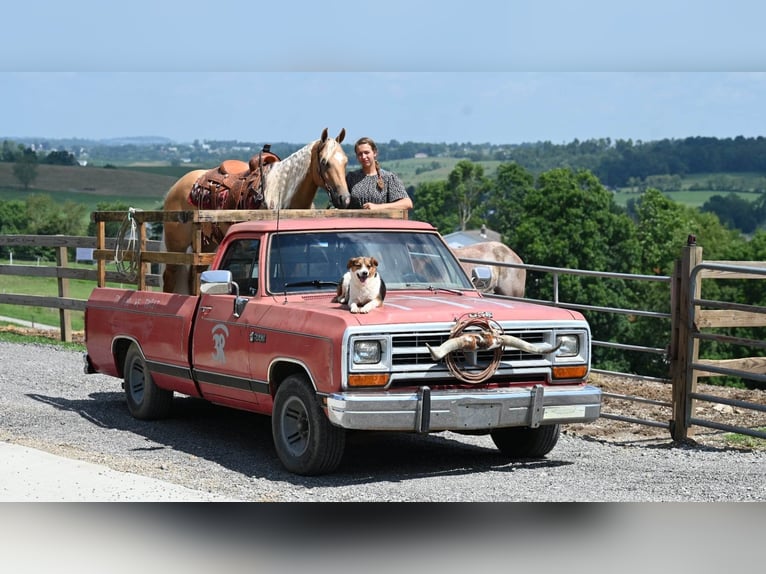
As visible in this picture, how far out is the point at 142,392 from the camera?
10.8 m

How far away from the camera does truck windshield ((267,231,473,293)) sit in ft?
29.5

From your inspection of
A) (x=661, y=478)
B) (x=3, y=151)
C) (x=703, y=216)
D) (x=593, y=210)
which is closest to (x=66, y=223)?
(x=3, y=151)

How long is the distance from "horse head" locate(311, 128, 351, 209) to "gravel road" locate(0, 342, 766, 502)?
225 cm

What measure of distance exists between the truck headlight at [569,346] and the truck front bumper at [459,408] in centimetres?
25

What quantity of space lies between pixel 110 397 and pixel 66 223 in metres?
78.3

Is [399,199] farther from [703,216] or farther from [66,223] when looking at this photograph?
[703,216]

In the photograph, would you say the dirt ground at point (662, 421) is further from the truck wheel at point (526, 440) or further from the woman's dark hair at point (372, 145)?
the woman's dark hair at point (372, 145)

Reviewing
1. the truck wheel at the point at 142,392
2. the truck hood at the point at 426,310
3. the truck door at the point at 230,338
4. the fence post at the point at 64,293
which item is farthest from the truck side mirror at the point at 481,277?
the fence post at the point at 64,293

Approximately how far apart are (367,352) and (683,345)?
12.4 ft

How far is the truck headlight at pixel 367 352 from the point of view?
7.78 meters

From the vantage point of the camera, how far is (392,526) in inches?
263

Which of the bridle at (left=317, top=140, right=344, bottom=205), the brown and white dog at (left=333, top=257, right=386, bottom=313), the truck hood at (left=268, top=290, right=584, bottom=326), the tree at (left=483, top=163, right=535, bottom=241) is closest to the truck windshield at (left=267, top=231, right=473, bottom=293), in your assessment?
the truck hood at (left=268, top=290, right=584, bottom=326)

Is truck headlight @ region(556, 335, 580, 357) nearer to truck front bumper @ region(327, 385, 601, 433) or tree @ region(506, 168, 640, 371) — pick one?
truck front bumper @ region(327, 385, 601, 433)

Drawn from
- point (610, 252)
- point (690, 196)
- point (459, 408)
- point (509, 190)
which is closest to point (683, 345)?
point (459, 408)
